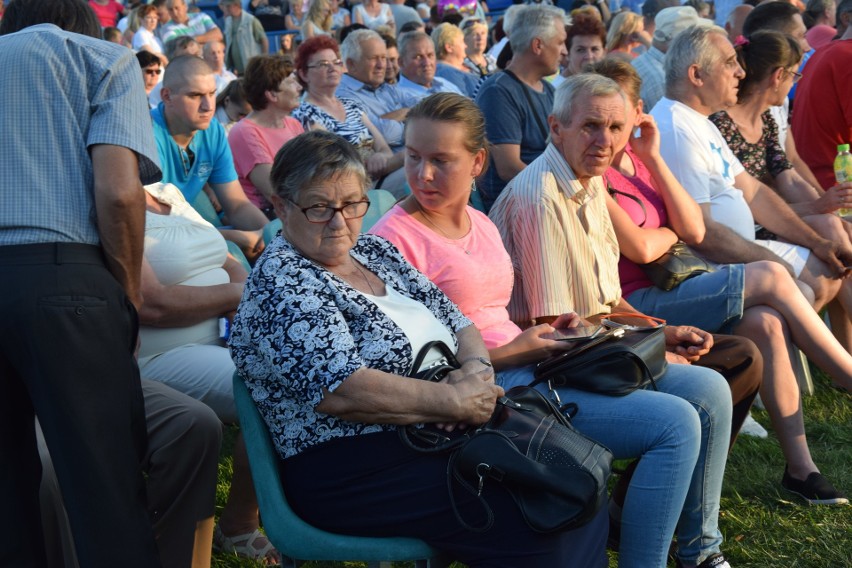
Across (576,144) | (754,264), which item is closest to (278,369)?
(576,144)

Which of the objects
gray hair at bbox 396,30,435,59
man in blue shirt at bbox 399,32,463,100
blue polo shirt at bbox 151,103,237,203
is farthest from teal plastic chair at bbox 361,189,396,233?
gray hair at bbox 396,30,435,59

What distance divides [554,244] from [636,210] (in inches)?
29.9

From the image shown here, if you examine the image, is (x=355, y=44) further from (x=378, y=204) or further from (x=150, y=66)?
Answer: (x=378, y=204)

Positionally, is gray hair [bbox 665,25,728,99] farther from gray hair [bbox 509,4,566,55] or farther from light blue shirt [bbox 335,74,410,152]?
light blue shirt [bbox 335,74,410,152]

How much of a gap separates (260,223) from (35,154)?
2208 mm

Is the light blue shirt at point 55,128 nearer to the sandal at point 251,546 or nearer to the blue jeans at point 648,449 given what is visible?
the sandal at point 251,546

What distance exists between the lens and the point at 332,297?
242 cm

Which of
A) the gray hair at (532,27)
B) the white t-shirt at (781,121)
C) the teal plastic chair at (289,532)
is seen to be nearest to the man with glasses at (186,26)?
the gray hair at (532,27)

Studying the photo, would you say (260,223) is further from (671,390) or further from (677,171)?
(671,390)

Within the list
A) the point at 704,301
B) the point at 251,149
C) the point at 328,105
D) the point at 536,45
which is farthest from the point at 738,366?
the point at 328,105

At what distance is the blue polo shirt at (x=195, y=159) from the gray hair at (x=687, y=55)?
2137 millimetres

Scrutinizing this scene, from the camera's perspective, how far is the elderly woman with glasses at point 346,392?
7.43 feet

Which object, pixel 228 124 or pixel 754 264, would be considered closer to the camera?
pixel 754 264

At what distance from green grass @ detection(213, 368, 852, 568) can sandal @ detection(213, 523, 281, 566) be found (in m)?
0.03
